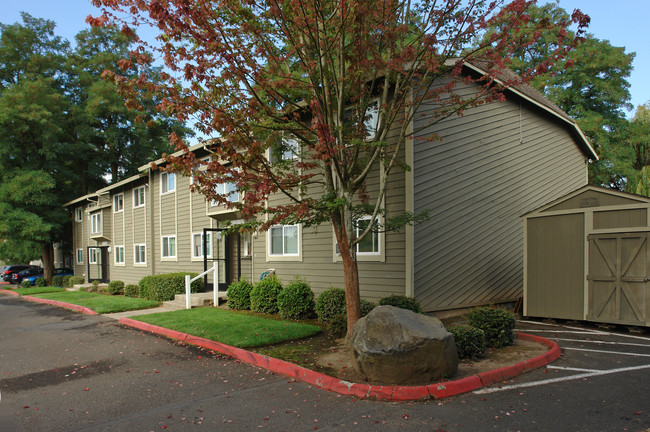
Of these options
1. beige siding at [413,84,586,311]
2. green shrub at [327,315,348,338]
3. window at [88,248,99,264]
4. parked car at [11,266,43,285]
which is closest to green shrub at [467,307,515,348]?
beige siding at [413,84,586,311]

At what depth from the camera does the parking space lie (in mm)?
6066

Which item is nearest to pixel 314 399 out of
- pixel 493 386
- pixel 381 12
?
pixel 493 386

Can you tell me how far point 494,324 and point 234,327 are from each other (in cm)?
584

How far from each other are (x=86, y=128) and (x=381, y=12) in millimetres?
33345

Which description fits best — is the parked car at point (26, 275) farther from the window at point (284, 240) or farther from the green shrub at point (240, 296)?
the window at point (284, 240)

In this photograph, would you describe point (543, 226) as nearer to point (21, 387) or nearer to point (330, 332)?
point (330, 332)

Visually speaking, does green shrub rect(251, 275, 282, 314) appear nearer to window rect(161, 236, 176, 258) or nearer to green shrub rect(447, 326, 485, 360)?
green shrub rect(447, 326, 485, 360)

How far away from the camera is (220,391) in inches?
234

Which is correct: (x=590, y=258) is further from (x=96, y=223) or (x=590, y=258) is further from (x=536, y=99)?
(x=96, y=223)

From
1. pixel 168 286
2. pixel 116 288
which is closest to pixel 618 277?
pixel 168 286

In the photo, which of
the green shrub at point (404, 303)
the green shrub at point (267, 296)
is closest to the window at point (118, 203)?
the green shrub at point (267, 296)

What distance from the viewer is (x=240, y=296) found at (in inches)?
540

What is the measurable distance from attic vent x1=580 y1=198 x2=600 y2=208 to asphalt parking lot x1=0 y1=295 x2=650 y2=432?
3.25 metres

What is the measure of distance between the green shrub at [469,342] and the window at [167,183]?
17.0 metres
